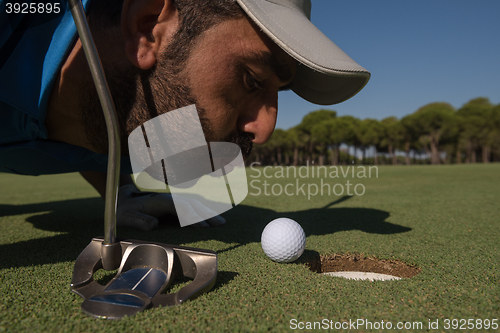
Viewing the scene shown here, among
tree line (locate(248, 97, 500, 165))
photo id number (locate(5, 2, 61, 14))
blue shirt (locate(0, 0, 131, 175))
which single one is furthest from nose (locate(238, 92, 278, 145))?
tree line (locate(248, 97, 500, 165))

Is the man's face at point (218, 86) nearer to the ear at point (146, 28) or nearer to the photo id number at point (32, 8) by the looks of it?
the ear at point (146, 28)

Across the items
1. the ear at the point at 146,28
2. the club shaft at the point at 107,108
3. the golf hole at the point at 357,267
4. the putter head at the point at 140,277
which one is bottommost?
the golf hole at the point at 357,267

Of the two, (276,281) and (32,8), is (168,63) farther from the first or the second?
(276,281)

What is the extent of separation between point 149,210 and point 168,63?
168cm

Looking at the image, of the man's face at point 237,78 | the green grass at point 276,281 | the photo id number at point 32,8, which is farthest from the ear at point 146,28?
the green grass at point 276,281

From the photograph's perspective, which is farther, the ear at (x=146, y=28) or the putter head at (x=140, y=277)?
the ear at (x=146, y=28)

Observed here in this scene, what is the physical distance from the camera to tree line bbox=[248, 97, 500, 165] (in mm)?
37656

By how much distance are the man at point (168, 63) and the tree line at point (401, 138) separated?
36.5 metres

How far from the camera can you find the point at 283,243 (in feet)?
5.40

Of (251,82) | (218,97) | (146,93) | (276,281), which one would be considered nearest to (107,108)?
(146,93)

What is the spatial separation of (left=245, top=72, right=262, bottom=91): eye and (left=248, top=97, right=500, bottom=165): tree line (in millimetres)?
36483

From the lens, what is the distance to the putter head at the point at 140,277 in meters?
1.08

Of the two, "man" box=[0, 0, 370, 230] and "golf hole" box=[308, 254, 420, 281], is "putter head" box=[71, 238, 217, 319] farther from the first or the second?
"golf hole" box=[308, 254, 420, 281]

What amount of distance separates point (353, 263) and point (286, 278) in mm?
677
